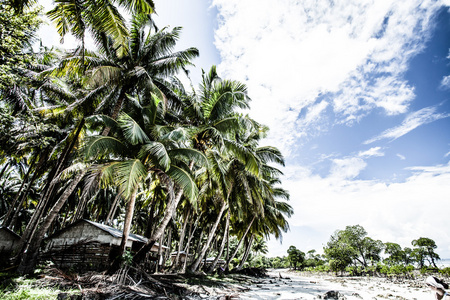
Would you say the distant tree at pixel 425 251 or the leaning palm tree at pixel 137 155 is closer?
the leaning palm tree at pixel 137 155

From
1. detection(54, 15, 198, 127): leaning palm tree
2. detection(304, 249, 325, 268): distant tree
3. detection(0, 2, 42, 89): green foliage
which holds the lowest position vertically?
detection(304, 249, 325, 268): distant tree

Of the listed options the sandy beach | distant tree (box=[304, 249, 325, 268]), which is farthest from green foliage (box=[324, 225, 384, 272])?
the sandy beach

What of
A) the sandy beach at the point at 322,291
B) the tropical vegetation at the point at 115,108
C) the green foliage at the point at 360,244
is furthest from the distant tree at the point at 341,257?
the tropical vegetation at the point at 115,108

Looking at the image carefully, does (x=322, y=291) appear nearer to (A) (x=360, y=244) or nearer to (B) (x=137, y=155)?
(B) (x=137, y=155)

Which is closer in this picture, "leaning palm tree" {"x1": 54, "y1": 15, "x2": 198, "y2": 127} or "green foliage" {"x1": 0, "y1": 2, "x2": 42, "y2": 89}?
"green foliage" {"x1": 0, "y1": 2, "x2": 42, "y2": 89}

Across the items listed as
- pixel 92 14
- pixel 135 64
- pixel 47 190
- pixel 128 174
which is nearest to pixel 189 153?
pixel 128 174

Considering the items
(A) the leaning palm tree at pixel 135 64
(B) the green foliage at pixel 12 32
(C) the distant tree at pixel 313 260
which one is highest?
(A) the leaning palm tree at pixel 135 64

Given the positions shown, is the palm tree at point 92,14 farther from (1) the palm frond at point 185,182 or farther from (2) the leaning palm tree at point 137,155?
(1) the palm frond at point 185,182

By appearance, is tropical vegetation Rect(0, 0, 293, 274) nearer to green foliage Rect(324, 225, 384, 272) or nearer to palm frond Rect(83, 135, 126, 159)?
palm frond Rect(83, 135, 126, 159)

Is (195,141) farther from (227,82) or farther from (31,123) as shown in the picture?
(31,123)

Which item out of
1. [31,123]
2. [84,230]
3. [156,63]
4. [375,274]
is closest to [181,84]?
[156,63]

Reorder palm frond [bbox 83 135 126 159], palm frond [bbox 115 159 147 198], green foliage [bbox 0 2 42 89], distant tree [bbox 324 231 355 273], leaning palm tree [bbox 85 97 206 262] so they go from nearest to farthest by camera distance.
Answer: green foliage [bbox 0 2 42 89], palm frond [bbox 115 159 147 198], palm frond [bbox 83 135 126 159], leaning palm tree [bbox 85 97 206 262], distant tree [bbox 324 231 355 273]

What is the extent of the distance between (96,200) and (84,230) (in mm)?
9627

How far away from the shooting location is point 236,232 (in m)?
24.0
